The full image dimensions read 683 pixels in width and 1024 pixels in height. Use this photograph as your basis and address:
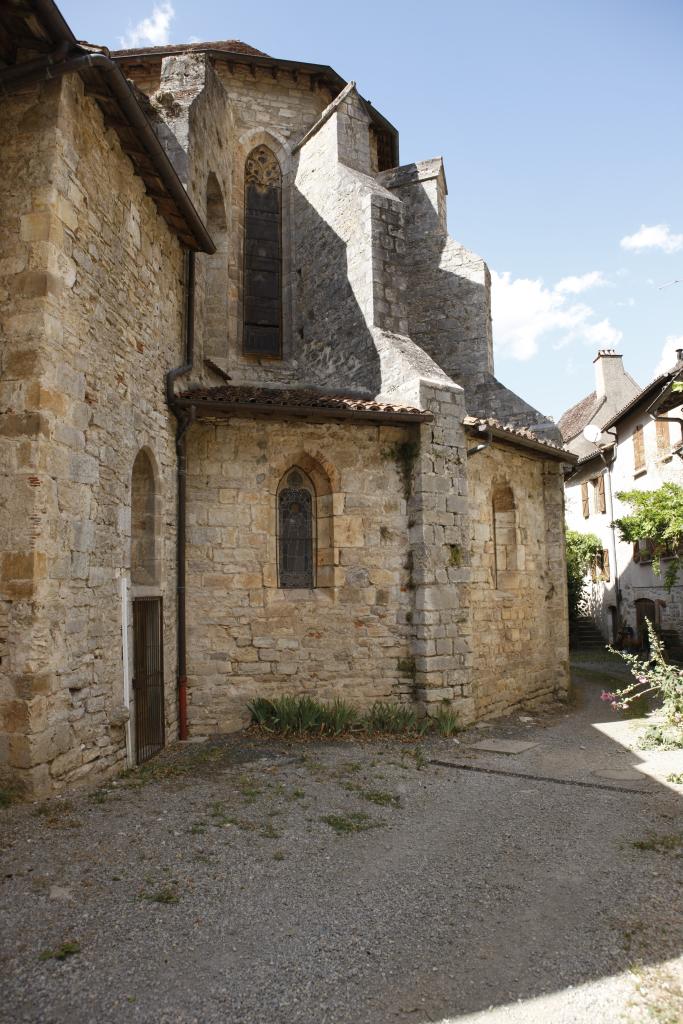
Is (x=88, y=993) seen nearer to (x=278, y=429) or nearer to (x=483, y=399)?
(x=278, y=429)

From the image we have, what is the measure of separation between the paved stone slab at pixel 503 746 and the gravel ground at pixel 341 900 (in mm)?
1286

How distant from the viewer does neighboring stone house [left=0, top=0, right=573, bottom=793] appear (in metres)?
5.55

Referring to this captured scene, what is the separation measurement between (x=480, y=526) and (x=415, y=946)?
7019mm

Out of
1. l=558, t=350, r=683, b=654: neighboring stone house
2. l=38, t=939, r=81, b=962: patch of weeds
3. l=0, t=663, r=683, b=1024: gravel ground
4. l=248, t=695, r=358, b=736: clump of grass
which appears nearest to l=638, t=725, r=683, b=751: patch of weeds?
l=0, t=663, r=683, b=1024: gravel ground

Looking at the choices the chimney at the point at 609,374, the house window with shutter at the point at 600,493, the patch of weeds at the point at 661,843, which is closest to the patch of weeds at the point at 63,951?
the patch of weeds at the point at 661,843

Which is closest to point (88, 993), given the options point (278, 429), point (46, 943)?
point (46, 943)

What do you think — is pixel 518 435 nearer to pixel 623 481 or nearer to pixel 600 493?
pixel 623 481

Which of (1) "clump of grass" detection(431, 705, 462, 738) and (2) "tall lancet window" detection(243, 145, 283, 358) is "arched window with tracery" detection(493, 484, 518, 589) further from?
(2) "tall lancet window" detection(243, 145, 283, 358)

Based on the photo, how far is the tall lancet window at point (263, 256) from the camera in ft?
39.4

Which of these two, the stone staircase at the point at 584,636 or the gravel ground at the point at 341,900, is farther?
the stone staircase at the point at 584,636

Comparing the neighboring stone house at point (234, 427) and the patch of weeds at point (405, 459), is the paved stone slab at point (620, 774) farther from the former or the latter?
the patch of weeds at point (405, 459)

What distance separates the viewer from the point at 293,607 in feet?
28.2

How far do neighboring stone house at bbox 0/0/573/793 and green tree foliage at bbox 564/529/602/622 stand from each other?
9.26 m

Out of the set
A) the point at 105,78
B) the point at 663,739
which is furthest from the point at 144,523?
the point at 663,739
